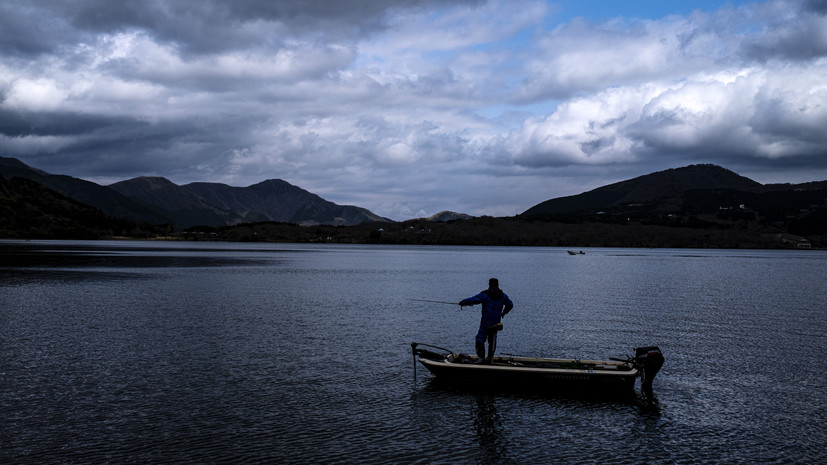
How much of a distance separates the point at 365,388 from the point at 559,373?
29.0 ft

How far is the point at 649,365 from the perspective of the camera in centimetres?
2652

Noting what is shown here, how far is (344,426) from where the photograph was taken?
2131 cm

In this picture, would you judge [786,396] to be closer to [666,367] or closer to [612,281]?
[666,367]

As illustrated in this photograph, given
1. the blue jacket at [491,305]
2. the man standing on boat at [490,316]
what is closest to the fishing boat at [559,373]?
the man standing on boat at [490,316]

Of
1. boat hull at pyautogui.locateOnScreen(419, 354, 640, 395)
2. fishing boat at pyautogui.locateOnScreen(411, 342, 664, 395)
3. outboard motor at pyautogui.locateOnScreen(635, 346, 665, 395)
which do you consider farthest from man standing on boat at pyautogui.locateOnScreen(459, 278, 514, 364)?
outboard motor at pyautogui.locateOnScreen(635, 346, 665, 395)

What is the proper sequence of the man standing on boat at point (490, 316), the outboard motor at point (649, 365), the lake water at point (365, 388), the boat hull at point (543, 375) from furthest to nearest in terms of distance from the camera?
the man standing on boat at point (490, 316), the outboard motor at point (649, 365), the boat hull at point (543, 375), the lake water at point (365, 388)

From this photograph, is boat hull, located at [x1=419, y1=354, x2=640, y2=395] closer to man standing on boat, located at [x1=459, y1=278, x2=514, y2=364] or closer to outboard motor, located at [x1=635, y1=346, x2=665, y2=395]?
outboard motor, located at [x1=635, y1=346, x2=665, y2=395]

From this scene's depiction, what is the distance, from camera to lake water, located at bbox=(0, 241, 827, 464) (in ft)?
63.8

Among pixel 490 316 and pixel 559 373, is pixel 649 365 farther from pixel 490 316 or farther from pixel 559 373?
pixel 490 316

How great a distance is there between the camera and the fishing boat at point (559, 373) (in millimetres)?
26312

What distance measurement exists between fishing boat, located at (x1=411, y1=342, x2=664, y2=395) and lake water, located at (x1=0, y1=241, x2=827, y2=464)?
996mm

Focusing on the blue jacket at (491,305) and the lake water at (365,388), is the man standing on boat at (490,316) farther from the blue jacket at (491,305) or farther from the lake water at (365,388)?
the lake water at (365,388)

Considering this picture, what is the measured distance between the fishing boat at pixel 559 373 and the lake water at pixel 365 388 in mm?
996

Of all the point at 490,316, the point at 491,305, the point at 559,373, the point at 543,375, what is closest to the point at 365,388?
the point at 490,316
